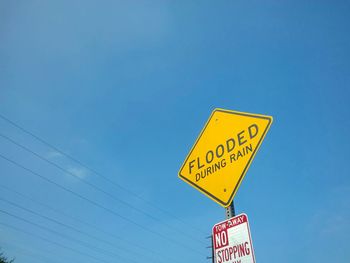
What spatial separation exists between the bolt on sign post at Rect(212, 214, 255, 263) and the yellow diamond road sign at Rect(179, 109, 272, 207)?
0.35 meters

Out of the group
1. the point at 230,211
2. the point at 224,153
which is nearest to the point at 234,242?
the point at 230,211

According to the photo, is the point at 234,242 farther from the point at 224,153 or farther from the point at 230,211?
the point at 224,153

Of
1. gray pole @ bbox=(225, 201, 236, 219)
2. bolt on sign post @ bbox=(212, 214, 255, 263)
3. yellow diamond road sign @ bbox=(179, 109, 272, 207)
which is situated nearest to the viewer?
bolt on sign post @ bbox=(212, 214, 255, 263)

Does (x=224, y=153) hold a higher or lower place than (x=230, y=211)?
higher

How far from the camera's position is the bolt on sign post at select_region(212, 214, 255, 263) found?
2.80m

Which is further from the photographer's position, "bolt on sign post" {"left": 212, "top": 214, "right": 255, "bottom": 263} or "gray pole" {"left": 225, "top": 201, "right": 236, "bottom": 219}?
"gray pole" {"left": 225, "top": 201, "right": 236, "bottom": 219}

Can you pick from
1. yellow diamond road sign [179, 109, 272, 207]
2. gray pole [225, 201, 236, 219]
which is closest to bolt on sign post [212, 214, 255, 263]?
gray pole [225, 201, 236, 219]

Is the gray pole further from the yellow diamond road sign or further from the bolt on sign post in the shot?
the bolt on sign post

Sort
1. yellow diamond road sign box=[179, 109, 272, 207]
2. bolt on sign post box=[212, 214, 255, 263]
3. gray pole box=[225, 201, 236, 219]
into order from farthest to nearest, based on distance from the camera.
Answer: yellow diamond road sign box=[179, 109, 272, 207]
gray pole box=[225, 201, 236, 219]
bolt on sign post box=[212, 214, 255, 263]

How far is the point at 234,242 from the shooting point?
9.68ft

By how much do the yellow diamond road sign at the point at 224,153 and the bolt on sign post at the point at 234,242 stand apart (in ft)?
1.15

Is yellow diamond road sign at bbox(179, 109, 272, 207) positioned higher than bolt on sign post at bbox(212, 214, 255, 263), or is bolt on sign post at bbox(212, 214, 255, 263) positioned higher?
yellow diamond road sign at bbox(179, 109, 272, 207)

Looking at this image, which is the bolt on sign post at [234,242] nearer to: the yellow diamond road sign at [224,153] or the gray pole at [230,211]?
the gray pole at [230,211]

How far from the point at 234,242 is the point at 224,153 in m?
1.27
